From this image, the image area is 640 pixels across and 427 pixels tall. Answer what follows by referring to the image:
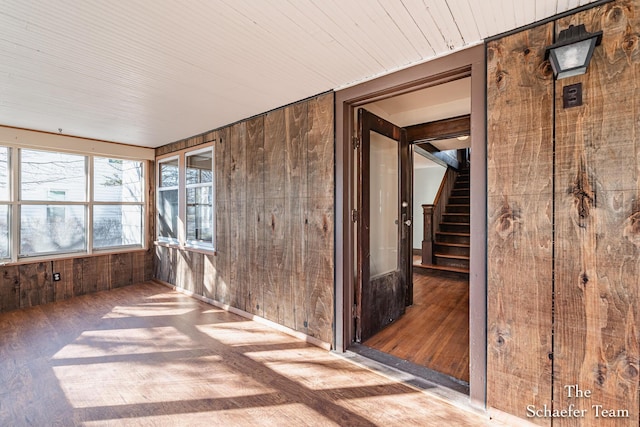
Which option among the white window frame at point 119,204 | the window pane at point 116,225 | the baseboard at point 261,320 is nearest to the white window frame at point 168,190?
the white window frame at point 119,204

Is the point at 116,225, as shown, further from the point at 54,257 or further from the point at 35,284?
the point at 35,284

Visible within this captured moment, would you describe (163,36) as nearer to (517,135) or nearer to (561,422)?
(517,135)

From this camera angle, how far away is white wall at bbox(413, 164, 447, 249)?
787 cm

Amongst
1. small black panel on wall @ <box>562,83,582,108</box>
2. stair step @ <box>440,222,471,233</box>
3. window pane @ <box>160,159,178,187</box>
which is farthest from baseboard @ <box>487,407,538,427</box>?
window pane @ <box>160,159,178,187</box>

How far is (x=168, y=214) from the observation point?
4855 mm

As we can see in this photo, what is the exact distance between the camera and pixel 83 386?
207 centimetres

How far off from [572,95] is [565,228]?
697 millimetres

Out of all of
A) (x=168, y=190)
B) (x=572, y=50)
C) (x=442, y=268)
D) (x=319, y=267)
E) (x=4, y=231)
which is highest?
(x=572, y=50)

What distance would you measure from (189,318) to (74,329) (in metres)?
1.14

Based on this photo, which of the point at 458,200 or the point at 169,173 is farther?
the point at 458,200

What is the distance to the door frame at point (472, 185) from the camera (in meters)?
1.78

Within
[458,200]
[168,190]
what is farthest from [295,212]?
[458,200]

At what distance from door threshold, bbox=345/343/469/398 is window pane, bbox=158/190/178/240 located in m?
3.59

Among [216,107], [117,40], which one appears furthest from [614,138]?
[216,107]
